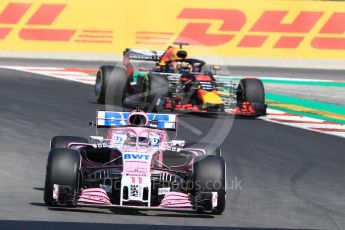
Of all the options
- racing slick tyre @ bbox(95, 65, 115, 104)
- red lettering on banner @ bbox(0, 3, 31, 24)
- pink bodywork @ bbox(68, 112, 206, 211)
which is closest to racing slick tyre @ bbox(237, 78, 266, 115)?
racing slick tyre @ bbox(95, 65, 115, 104)

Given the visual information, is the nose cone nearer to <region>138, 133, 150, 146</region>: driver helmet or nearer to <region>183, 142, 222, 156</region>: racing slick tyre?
<region>183, 142, 222, 156</region>: racing slick tyre

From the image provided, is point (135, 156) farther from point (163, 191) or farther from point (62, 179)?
point (62, 179)

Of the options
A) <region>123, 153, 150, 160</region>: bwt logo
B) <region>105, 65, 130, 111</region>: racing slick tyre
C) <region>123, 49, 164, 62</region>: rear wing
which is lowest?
<region>123, 153, 150, 160</region>: bwt logo

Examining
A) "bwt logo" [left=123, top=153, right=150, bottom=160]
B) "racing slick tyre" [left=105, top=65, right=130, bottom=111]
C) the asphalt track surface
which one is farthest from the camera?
"racing slick tyre" [left=105, top=65, right=130, bottom=111]

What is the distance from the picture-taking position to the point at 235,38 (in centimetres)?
3509

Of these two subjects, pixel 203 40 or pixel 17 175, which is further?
pixel 203 40

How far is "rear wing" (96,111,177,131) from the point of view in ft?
44.7

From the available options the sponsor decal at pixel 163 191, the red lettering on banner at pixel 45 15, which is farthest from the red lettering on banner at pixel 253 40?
the sponsor decal at pixel 163 191

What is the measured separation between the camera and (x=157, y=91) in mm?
22578

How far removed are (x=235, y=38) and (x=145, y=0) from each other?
3.33 meters

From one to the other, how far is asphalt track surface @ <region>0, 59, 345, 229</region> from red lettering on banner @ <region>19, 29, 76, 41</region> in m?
8.88

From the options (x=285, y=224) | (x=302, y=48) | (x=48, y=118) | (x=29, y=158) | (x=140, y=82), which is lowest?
(x=285, y=224)

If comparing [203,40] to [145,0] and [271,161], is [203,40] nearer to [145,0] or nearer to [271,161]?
[145,0]

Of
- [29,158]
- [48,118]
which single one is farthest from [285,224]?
[48,118]
